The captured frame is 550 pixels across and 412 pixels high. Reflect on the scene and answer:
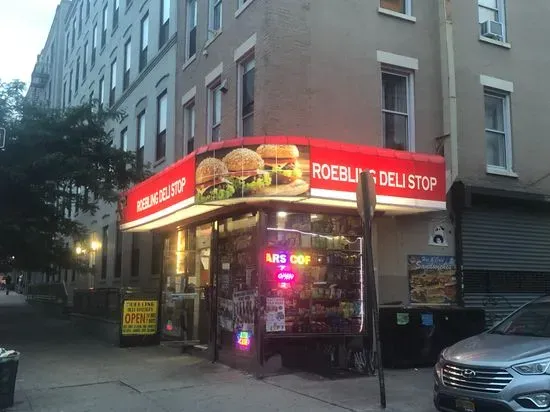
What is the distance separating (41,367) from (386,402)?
6665 mm

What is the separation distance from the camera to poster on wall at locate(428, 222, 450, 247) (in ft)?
41.3

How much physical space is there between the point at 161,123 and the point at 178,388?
10.6 m

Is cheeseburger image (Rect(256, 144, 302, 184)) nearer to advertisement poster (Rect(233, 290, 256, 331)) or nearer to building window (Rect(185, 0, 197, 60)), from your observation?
advertisement poster (Rect(233, 290, 256, 331))

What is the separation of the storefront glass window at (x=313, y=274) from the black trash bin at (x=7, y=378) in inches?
154

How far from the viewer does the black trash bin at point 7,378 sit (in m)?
7.84

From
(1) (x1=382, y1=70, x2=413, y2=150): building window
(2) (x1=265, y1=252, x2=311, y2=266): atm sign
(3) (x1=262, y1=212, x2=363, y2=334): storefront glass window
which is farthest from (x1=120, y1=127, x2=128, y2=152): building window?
(2) (x1=265, y1=252, x2=311, y2=266): atm sign

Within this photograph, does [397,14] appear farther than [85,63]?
No

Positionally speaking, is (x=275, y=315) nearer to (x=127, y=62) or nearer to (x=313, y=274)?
(x=313, y=274)

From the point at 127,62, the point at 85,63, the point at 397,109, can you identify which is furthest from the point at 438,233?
the point at 85,63

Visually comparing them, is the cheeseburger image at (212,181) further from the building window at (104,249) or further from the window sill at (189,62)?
the building window at (104,249)

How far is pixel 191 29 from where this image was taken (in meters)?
16.2

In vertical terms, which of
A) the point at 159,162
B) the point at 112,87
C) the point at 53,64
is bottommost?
the point at 159,162

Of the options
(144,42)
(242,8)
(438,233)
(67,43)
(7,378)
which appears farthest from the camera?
(67,43)

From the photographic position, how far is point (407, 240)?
12.3 meters
